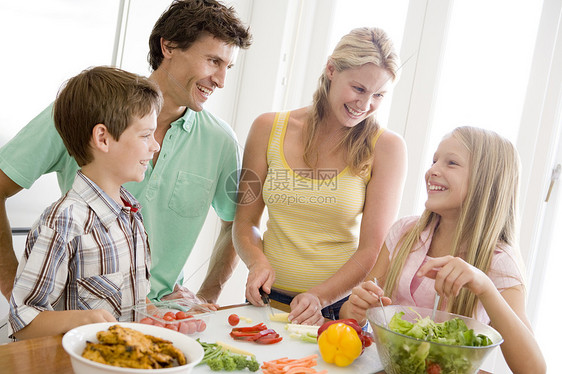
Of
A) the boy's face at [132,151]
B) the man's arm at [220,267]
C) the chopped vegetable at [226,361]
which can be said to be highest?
the boy's face at [132,151]

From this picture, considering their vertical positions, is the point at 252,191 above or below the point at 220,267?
above

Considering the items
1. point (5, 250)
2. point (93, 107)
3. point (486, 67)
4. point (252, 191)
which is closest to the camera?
point (93, 107)

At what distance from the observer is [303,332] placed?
43.0 inches

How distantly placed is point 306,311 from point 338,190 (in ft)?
1.31

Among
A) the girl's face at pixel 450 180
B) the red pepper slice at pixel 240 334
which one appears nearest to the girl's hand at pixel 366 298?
the red pepper slice at pixel 240 334

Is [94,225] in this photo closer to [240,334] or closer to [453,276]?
[240,334]

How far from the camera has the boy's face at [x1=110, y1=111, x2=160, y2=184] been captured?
1.15m

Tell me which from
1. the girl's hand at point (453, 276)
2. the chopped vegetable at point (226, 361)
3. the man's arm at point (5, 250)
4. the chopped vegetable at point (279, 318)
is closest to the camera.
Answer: the chopped vegetable at point (226, 361)

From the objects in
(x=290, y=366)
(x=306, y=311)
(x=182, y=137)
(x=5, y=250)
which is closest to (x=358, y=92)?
(x=182, y=137)

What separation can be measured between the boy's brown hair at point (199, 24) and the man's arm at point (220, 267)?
1.96 ft

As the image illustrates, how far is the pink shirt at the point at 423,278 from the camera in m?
1.24

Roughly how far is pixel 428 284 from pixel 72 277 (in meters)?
0.82

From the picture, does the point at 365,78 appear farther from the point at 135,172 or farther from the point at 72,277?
the point at 72,277

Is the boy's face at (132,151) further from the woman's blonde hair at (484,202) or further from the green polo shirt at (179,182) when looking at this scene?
the woman's blonde hair at (484,202)
